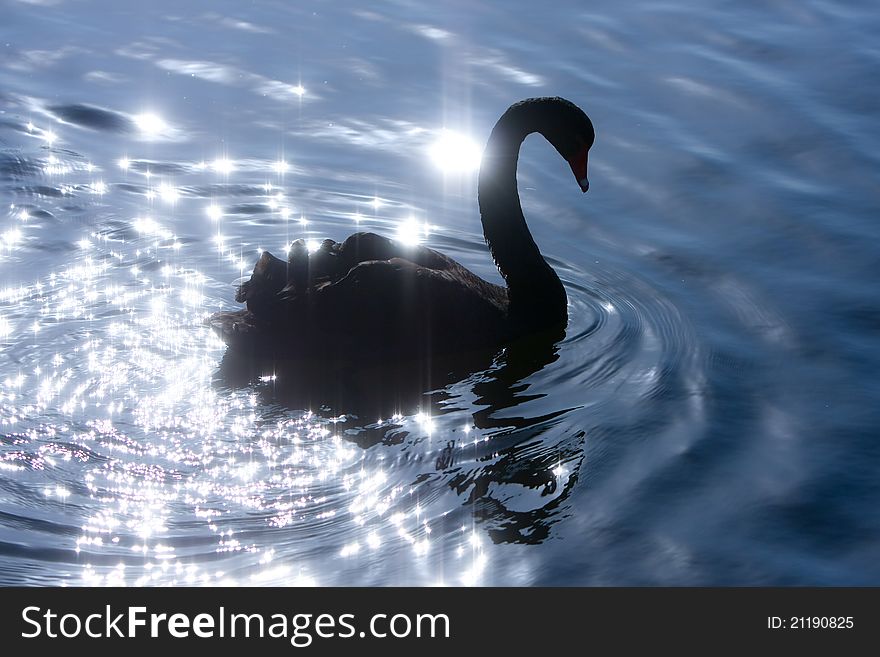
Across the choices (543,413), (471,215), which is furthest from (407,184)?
(543,413)

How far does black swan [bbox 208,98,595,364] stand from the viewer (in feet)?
23.9

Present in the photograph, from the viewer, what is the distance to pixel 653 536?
5.78m

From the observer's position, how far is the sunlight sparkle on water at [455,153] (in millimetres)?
10367

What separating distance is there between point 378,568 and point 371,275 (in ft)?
7.36

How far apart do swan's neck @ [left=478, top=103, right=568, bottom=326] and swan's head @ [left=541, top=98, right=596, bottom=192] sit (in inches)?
3.1

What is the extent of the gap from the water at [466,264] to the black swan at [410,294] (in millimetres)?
230

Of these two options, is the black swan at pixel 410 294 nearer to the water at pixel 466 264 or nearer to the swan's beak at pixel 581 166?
the swan's beak at pixel 581 166

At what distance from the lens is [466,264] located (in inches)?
355

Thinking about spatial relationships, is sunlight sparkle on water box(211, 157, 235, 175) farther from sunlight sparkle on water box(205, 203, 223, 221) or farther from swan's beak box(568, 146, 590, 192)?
swan's beak box(568, 146, 590, 192)

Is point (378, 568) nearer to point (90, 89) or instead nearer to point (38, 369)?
point (38, 369)

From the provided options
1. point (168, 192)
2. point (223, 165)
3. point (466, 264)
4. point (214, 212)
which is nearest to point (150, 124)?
point (223, 165)

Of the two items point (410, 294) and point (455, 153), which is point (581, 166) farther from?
point (455, 153)

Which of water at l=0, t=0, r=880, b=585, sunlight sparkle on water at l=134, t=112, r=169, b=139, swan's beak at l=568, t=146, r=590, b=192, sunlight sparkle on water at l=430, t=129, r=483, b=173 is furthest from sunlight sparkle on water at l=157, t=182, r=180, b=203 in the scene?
swan's beak at l=568, t=146, r=590, b=192

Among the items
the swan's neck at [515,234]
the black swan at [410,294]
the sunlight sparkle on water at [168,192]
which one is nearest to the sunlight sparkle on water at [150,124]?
the sunlight sparkle on water at [168,192]
